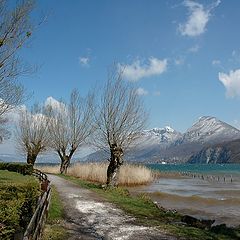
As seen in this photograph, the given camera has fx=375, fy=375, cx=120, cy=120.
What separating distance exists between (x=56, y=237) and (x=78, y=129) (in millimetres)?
41264

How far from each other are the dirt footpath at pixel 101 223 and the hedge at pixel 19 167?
1993cm

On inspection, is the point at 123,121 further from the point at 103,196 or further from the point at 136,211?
the point at 136,211

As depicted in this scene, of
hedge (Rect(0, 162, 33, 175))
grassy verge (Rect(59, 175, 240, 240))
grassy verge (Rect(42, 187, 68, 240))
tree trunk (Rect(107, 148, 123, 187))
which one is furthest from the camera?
hedge (Rect(0, 162, 33, 175))

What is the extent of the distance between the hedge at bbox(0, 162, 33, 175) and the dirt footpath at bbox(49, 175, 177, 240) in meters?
19.9

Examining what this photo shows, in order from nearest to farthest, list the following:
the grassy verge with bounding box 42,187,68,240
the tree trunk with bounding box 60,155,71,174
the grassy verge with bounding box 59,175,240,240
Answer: the grassy verge with bounding box 42,187,68,240 → the grassy verge with bounding box 59,175,240,240 → the tree trunk with bounding box 60,155,71,174

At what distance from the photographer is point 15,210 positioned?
10.9 meters

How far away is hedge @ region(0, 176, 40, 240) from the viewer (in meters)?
8.88

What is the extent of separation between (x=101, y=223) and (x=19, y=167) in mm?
28977

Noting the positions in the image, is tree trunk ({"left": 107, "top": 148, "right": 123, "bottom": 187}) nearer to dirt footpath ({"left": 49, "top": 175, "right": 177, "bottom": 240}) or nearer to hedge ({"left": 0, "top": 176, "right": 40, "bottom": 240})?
dirt footpath ({"left": 49, "top": 175, "right": 177, "bottom": 240})

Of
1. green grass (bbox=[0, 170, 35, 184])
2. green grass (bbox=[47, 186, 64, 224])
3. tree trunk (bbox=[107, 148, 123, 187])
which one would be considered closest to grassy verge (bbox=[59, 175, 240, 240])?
green grass (bbox=[47, 186, 64, 224])

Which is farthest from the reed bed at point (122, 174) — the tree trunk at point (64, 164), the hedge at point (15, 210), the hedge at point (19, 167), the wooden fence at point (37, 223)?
the wooden fence at point (37, 223)

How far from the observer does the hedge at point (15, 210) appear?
8.88 meters

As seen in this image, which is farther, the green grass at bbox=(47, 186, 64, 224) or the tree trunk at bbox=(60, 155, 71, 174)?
the tree trunk at bbox=(60, 155, 71, 174)

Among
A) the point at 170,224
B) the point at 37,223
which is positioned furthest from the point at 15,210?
the point at 170,224
